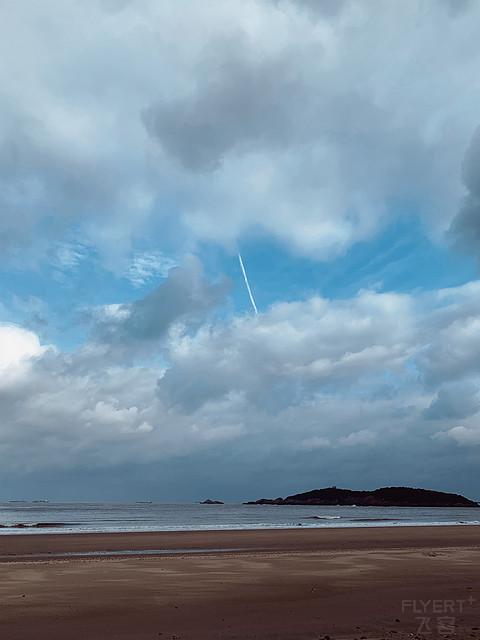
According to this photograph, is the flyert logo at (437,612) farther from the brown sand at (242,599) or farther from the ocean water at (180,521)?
the ocean water at (180,521)

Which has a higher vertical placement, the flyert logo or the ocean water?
the flyert logo

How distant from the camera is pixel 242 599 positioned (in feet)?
48.3

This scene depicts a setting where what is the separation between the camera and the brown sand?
1117 cm

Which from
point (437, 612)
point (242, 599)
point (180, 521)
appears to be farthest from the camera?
point (180, 521)

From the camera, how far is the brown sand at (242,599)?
11.2 meters

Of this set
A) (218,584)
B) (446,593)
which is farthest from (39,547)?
(446,593)

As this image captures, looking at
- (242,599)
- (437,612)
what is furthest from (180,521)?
(437,612)

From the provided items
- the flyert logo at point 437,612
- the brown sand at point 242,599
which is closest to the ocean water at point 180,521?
the brown sand at point 242,599

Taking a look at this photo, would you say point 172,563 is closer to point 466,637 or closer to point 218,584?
point 218,584

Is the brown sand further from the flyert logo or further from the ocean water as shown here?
the ocean water

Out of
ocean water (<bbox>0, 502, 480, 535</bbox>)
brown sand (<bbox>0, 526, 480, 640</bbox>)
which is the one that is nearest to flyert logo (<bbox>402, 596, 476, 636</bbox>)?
brown sand (<bbox>0, 526, 480, 640</bbox>)

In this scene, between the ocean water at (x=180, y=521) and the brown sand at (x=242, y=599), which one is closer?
the brown sand at (x=242, y=599)

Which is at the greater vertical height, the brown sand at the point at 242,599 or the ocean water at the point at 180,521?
the brown sand at the point at 242,599

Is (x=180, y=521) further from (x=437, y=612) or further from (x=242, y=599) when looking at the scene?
(x=437, y=612)
